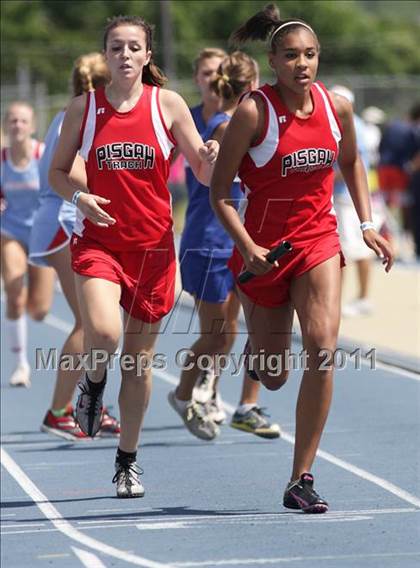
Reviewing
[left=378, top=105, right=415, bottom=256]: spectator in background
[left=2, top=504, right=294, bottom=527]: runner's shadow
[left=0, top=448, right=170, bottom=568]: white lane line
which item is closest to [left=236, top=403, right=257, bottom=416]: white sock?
[left=0, top=448, right=170, bottom=568]: white lane line

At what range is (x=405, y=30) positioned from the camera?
72.3 meters

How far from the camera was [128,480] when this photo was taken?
25.4 ft

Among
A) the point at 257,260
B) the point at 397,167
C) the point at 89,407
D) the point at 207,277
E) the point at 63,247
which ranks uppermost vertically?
the point at 397,167

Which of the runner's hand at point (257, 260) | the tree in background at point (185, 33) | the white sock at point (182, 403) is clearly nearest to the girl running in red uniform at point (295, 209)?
the runner's hand at point (257, 260)

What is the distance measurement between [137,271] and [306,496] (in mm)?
1310

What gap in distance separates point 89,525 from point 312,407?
114 cm

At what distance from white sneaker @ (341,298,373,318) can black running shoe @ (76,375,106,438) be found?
8846mm

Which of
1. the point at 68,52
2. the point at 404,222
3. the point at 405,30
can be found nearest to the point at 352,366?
the point at 404,222

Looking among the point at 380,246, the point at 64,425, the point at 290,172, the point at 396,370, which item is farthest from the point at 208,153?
the point at 396,370

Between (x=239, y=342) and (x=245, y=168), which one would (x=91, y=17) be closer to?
(x=239, y=342)

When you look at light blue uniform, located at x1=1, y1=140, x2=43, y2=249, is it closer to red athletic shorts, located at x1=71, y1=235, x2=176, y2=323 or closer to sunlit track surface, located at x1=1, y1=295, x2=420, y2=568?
sunlit track surface, located at x1=1, y1=295, x2=420, y2=568

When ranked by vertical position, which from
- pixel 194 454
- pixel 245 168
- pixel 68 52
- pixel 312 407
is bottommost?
pixel 194 454

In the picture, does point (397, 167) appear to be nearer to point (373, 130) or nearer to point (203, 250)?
point (373, 130)

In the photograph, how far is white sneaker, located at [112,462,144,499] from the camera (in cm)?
771
